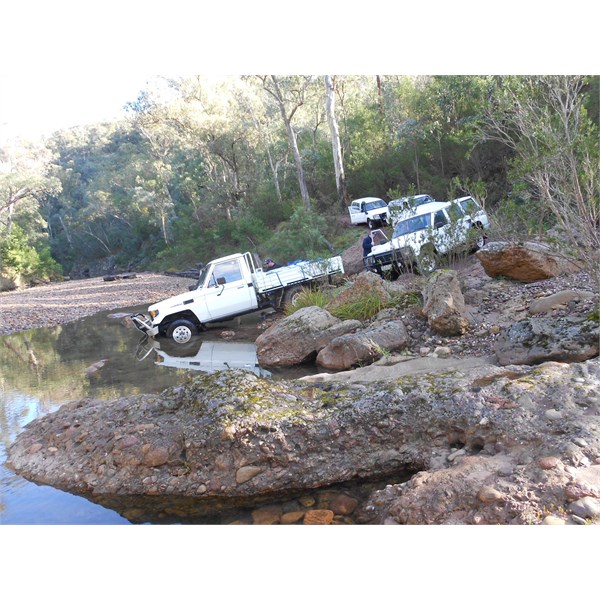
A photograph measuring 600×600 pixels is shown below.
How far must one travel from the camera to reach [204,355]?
7734 millimetres

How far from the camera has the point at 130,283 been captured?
541 inches

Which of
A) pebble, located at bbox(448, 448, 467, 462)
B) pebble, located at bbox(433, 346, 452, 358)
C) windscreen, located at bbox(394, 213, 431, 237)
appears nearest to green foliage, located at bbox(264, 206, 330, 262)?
windscreen, located at bbox(394, 213, 431, 237)

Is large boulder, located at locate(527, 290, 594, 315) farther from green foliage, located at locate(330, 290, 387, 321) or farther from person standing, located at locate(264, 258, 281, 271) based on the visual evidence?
person standing, located at locate(264, 258, 281, 271)

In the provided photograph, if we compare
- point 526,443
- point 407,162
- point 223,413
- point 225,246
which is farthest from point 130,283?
point 526,443

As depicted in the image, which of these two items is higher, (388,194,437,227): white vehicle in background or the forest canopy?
the forest canopy

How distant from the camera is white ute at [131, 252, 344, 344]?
8586 millimetres

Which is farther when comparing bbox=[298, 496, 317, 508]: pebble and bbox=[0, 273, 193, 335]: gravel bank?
bbox=[0, 273, 193, 335]: gravel bank

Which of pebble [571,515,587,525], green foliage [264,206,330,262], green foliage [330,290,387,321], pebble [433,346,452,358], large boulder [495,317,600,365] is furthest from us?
green foliage [264,206,330,262]

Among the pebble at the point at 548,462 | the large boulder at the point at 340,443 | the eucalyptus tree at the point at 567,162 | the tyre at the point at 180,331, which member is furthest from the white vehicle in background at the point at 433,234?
the pebble at the point at 548,462

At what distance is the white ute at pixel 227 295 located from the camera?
8.59m

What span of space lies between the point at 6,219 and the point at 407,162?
17759 mm

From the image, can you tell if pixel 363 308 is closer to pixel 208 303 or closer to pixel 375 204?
pixel 208 303

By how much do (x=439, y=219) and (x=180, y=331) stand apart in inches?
183

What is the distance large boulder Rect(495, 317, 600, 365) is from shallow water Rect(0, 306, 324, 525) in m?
2.47
